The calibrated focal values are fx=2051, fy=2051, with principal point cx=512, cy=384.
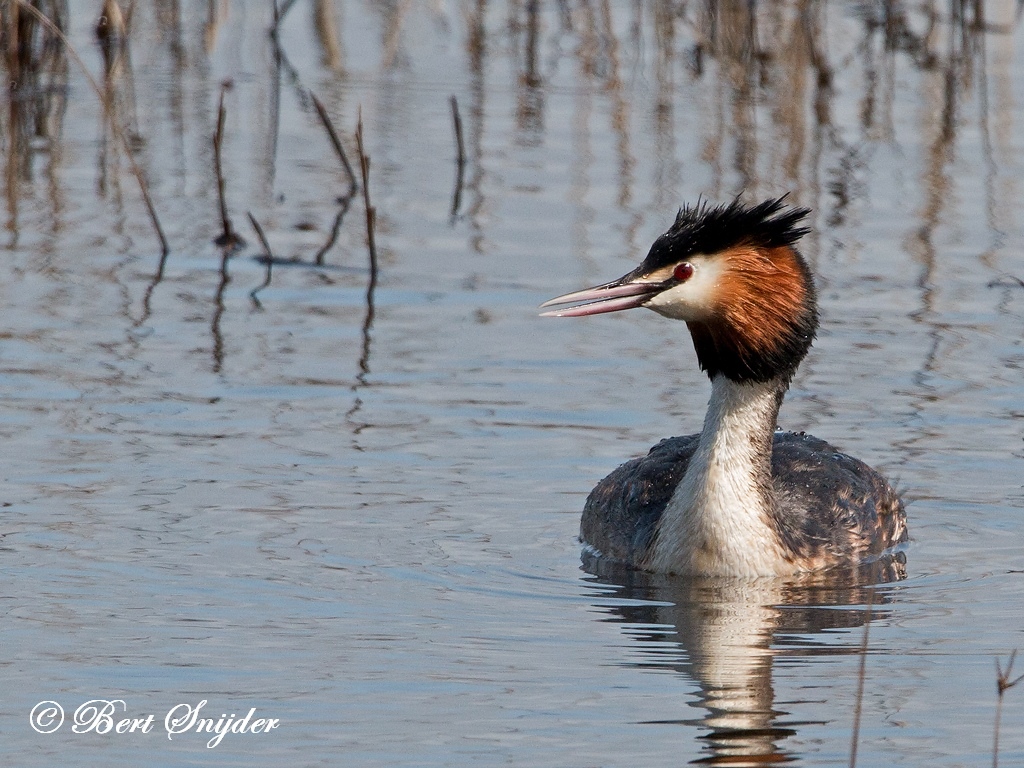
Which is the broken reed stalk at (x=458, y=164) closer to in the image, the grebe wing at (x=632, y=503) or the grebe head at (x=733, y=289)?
the grebe wing at (x=632, y=503)

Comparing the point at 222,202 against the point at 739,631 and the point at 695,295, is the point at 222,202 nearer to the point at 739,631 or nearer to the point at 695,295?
the point at 695,295

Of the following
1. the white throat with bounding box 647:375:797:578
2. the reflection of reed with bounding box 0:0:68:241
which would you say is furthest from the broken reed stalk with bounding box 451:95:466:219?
the white throat with bounding box 647:375:797:578

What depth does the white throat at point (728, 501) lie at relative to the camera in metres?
7.45

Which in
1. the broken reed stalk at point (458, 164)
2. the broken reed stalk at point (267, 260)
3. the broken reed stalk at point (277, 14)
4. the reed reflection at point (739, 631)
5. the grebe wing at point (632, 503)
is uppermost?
the broken reed stalk at point (277, 14)

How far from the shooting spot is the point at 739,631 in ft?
22.3

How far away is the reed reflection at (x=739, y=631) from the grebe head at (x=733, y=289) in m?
0.80

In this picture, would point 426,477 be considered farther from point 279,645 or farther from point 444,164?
point 444,164

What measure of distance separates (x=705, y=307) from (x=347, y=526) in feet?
5.40

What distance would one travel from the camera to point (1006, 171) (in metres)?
13.4

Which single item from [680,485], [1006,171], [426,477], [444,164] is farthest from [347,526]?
[1006,171]

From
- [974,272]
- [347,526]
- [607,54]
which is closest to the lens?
[347,526]

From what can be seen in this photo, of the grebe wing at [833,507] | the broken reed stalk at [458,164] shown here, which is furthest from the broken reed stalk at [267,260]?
the grebe wing at [833,507]

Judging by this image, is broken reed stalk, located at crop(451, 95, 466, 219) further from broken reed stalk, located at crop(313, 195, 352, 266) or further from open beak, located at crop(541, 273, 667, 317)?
open beak, located at crop(541, 273, 667, 317)

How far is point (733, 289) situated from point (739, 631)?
1.24 m
